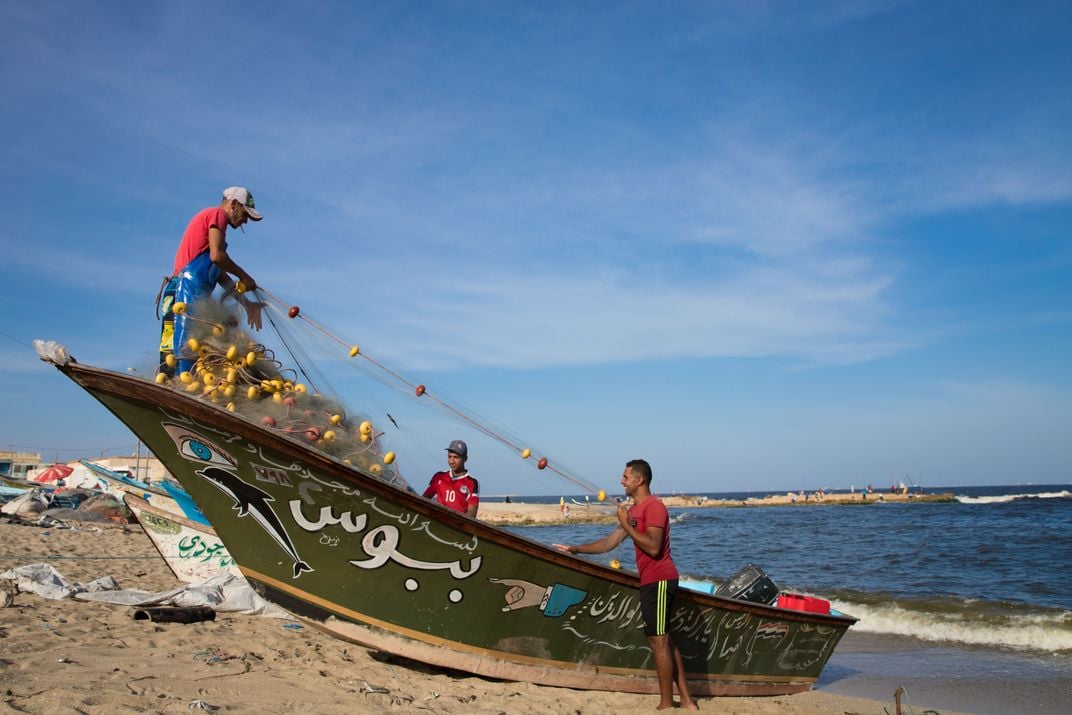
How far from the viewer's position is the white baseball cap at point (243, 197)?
4.69 metres

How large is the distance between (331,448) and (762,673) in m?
4.52

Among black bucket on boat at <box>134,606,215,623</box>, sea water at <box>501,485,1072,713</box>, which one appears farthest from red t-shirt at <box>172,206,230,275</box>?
sea water at <box>501,485,1072,713</box>

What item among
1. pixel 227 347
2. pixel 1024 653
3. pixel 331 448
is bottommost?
pixel 1024 653

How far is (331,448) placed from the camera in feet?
15.8

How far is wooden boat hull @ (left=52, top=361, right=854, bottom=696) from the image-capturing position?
442 cm

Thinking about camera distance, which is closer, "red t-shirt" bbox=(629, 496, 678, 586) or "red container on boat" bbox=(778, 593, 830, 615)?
"red t-shirt" bbox=(629, 496, 678, 586)

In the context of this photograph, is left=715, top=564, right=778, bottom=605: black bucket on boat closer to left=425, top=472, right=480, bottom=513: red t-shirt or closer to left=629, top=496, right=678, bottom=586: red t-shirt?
left=629, top=496, right=678, bottom=586: red t-shirt

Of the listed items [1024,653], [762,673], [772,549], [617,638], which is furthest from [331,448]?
[772,549]

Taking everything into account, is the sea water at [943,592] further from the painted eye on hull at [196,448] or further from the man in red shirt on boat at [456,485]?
the painted eye on hull at [196,448]

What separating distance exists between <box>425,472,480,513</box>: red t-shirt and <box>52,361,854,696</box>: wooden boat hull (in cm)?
96

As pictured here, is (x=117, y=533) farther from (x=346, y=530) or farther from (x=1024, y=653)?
(x=1024, y=653)

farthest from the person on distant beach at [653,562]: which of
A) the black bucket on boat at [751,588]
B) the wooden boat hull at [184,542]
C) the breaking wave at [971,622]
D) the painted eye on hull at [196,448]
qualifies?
the breaking wave at [971,622]

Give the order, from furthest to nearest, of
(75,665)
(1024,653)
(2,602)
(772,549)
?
(772,549), (1024,653), (2,602), (75,665)

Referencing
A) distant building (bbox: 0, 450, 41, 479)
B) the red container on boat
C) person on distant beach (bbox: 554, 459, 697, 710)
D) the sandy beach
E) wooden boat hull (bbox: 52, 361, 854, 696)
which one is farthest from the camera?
distant building (bbox: 0, 450, 41, 479)
